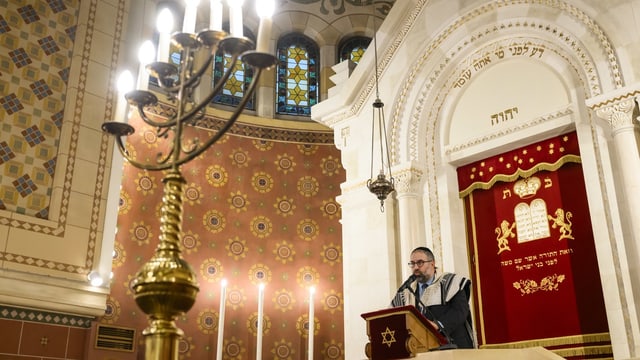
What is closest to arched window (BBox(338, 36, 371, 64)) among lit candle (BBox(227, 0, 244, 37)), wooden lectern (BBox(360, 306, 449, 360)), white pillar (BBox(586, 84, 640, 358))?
white pillar (BBox(586, 84, 640, 358))

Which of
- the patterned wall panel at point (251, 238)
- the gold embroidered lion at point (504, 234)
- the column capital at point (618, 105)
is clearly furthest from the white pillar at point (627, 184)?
the patterned wall panel at point (251, 238)

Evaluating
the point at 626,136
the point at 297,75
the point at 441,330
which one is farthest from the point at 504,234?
the point at 297,75

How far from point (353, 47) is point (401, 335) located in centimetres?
839

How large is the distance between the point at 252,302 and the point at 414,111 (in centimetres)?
409

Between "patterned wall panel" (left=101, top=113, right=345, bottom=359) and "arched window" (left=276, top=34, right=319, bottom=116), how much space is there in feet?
2.67

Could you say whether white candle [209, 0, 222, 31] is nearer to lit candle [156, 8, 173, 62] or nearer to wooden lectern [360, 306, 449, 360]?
lit candle [156, 8, 173, 62]

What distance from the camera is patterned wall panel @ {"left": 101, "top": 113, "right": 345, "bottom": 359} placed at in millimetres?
9875

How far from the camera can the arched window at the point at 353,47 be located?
41.3 ft

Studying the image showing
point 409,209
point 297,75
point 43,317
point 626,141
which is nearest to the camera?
point 626,141

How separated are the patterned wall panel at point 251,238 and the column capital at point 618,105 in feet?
18.3

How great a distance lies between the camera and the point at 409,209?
7.99 metres

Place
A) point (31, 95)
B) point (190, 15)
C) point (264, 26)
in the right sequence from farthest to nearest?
point (31, 95) → point (190, 15) → point (264, 26)

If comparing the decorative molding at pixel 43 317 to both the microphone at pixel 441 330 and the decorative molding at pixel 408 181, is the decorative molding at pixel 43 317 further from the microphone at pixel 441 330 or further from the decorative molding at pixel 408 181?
the microphone at pixel 441 330

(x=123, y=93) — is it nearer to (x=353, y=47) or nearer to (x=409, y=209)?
(x=409, y=209)
